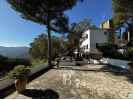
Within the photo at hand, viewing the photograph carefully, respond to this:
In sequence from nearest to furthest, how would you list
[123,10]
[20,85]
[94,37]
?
1. [20,85]
2. [123,10]
3. [94,37]

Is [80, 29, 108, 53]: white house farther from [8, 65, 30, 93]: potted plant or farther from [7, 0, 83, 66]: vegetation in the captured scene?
[8, 65, 30, 93]: potted plant

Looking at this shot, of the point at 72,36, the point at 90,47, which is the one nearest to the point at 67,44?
the point at 72,36

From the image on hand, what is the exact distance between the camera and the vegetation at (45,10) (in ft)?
57.1

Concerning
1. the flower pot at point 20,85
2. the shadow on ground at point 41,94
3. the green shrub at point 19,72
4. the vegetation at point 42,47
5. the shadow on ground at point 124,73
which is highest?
the vegetation at point 42,47

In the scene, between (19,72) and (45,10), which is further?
(45,10)

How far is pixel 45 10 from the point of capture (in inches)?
720

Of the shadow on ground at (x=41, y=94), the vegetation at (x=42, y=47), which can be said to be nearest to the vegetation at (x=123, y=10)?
the shadow on ground at (x=41, y=94)

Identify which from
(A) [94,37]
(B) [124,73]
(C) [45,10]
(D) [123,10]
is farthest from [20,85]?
(A) [94,37]

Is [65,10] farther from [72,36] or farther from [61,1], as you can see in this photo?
[72,36]

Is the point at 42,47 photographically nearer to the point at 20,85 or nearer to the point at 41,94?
the point at 20,85

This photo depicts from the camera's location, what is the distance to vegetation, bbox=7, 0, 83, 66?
17406 mm

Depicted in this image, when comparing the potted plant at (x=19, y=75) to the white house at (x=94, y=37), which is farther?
the white house at (x=94, y=37)

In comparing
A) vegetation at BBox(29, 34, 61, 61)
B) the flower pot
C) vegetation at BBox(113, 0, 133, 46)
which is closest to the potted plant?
the flower pot

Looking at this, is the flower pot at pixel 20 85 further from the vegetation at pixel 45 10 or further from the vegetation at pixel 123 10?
the vegetation at pixel 123 10
